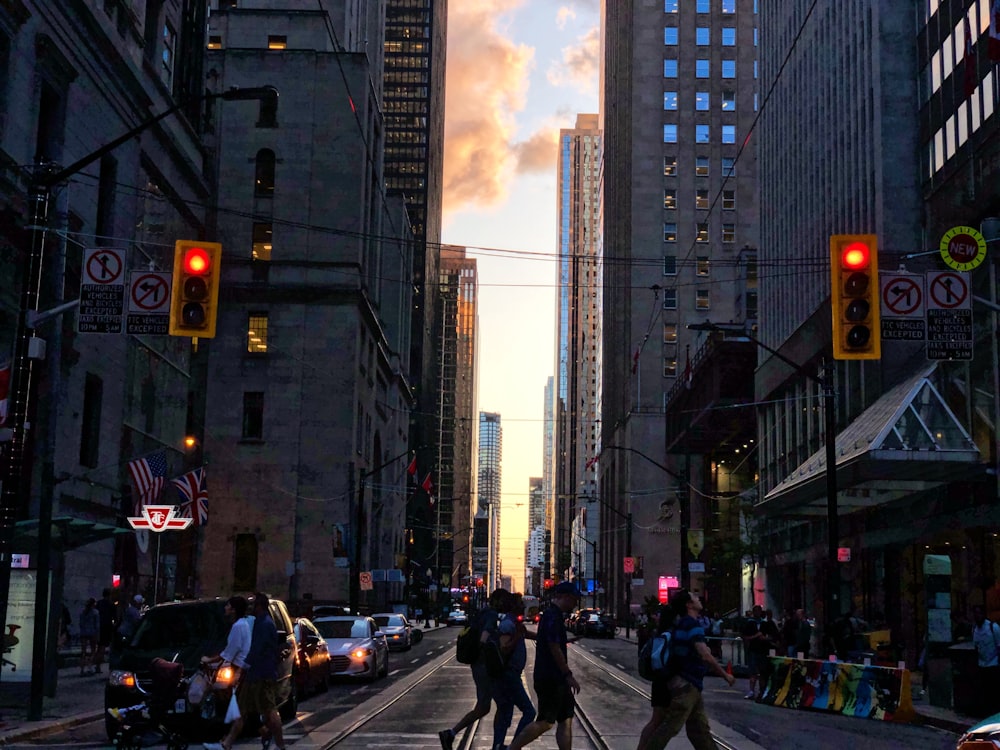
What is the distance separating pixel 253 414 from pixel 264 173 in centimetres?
1386

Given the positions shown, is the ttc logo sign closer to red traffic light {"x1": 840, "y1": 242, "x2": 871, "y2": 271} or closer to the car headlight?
the car headlight

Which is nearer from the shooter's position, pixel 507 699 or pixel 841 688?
pixel 507 699

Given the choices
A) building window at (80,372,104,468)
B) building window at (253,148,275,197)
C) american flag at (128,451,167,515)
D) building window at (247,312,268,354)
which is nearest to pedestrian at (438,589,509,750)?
american flag at (128,451,167,515)

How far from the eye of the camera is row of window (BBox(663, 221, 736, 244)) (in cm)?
10200

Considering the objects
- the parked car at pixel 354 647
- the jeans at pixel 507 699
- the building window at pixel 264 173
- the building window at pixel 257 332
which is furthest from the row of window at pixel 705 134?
the jeans at pixel 507 699

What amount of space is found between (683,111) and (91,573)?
81.0 metres

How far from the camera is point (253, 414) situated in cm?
6744

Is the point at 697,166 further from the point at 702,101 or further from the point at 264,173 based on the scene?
the point at 264,173

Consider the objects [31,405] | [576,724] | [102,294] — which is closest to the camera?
[576,724]

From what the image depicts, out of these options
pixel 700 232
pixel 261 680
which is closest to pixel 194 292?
pixel 261 680

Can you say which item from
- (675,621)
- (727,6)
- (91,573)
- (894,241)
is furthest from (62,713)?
(727,6)

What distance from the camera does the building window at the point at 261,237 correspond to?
68.2 meters

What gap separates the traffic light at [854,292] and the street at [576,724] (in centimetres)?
566

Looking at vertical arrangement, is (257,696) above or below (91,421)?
below
